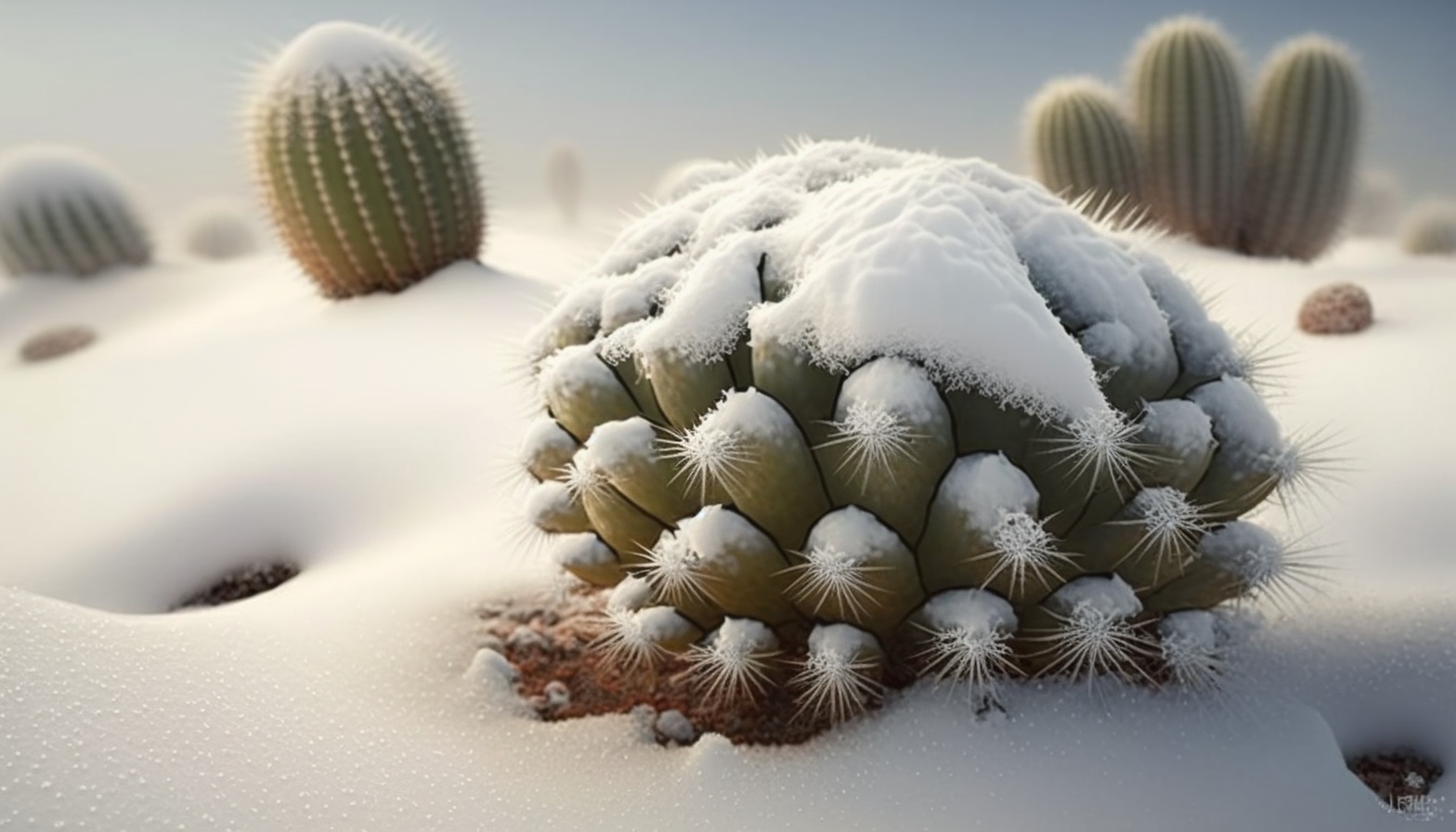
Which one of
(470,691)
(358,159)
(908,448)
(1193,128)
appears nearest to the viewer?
(908,448)

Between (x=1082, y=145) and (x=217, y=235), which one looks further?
(x=217, y=235)

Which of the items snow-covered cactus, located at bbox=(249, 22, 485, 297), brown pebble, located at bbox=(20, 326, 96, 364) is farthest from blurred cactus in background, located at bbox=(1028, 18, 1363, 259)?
brown pebble, located at bbox=(20, 326, 96, 364)

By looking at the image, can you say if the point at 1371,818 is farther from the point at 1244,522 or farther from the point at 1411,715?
the point at 1244,522

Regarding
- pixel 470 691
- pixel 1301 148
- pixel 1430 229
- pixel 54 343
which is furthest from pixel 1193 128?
pixel 54 343

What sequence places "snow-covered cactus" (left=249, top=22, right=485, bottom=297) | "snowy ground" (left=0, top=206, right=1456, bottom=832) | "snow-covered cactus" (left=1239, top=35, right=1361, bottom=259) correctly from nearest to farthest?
"snowy ground" (left=0, top=206, right=1456, bottom=832) < "snow-covered cactus" (left=249, top=22, right=485, bottom=297) < "snow-covered cactus" (left=1239, top=35, right=1361, bottom=259)

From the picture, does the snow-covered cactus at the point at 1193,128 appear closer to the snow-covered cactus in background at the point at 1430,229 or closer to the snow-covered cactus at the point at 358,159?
the snow-covered cactus in background at the point at 1430,229

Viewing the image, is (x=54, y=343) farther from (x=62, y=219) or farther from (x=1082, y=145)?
(x=1082, y=145)

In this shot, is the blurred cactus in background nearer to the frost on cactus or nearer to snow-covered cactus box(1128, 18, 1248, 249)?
snow-covered cactus box(1128, 18, 1248, 249)
